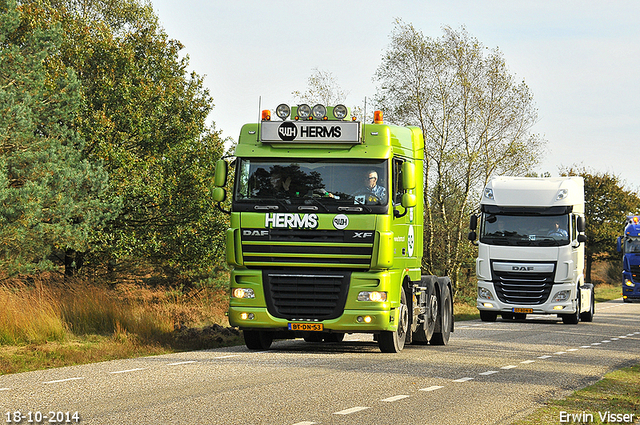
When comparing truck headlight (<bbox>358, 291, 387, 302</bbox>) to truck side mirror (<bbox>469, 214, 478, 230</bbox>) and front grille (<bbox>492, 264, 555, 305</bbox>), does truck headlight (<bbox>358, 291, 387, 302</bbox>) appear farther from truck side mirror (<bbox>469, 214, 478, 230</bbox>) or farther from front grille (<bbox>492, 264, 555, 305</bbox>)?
front grille (<bbox>492, 264, 555, 305</bbox>)

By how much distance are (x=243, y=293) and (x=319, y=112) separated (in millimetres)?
3367

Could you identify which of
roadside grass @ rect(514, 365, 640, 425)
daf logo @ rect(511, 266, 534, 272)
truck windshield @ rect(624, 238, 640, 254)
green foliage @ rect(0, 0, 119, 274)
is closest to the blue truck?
truck windshield @ rect(624, 238, 640, 254)

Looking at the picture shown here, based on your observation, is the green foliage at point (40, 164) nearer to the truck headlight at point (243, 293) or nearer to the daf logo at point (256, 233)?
the truck headlight at point (243, 293)

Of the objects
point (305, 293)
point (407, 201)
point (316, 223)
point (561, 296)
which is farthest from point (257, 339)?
point (561, 296)

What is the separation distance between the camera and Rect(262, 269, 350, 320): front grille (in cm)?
1345

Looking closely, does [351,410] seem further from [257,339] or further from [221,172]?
[257,339]

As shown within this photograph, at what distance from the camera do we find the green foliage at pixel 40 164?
22281mm

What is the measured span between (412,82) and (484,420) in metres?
33.6

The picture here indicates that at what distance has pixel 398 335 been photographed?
14.7 metres

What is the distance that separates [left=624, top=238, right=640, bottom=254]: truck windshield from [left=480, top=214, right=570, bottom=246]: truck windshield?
1927cm

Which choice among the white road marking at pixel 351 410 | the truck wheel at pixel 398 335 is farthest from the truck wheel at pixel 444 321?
the white road marking at pixel 351 410

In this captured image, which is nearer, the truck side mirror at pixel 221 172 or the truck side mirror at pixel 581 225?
the truck side mirror at pixel 221 172

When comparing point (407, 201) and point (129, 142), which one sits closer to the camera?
point (407, 201)

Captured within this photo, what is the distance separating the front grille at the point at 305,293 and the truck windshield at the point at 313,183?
1.17 metres
